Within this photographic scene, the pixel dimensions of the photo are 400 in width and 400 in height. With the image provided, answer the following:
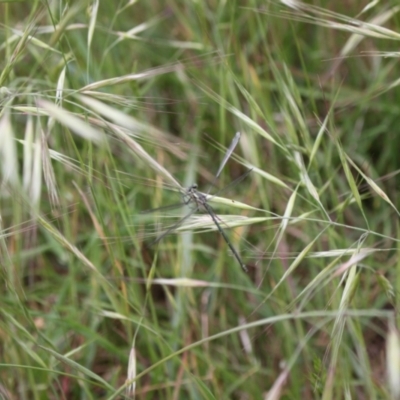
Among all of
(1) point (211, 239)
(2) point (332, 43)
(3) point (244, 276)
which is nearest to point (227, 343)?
(3) point (244, 276)

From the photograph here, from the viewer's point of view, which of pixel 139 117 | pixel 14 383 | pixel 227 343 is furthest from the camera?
pixel 139 117

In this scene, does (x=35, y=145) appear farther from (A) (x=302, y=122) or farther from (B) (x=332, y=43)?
(B) (x=332, y=43)

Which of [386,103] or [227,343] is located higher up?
[386,103]

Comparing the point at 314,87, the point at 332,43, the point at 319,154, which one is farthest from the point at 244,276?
the point at 332,43

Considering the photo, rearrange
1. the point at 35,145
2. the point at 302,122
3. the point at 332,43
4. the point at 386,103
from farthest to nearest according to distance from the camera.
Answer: the point at 332,43 → the point at 386,103 → the point at 302,122 → the point at 35,145

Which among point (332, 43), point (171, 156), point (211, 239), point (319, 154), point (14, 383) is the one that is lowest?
point (14, 383)

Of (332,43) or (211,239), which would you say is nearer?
(211,239)

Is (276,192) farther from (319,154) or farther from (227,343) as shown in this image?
(227,343)
